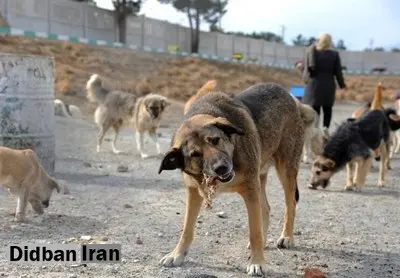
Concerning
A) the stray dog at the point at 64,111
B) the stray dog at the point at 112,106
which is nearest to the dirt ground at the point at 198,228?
the stray dog at the point at 112,106

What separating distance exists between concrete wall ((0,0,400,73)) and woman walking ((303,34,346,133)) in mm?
25927

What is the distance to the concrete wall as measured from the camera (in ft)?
120

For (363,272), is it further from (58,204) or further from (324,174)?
(324,174)

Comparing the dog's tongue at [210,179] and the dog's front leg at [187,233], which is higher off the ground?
the dog's tongue at [210,179]

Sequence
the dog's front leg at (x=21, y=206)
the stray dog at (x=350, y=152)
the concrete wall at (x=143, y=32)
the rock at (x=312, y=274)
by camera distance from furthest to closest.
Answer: the concrete wall at (x=143, y=32) → the stray dog at (x=350, y=152) → the dog's front leg at (x=21, y=206) → the rock at (x=312, y=274)

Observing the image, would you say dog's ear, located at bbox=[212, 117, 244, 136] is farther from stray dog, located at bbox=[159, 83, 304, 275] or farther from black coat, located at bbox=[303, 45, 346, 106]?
black coat, located at bbox=[303, 45, 346, 106]

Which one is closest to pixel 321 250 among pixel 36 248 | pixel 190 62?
pixel 36 248

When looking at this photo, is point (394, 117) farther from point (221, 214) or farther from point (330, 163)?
point (221, 214)

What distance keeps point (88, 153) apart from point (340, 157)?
541 centimetres

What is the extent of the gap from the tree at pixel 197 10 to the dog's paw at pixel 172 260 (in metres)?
50.8

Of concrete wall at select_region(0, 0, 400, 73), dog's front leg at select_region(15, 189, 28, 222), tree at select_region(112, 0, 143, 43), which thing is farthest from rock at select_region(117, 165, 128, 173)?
tree at select_region(112, 0, 143, 43)

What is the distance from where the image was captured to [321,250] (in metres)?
5.80

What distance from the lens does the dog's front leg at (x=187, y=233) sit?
16.6 feet

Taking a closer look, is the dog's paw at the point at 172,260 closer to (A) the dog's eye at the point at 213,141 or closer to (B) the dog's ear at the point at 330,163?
(A) the dog's eye at the point at 213,141
